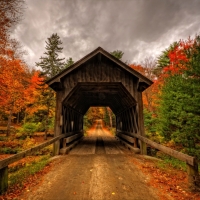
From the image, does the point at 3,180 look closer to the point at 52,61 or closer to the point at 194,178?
the point at 194,178

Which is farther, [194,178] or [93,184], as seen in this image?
[93,184]

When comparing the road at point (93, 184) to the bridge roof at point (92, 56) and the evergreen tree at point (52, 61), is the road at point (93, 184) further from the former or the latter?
the evergreen tree at point (52, 61)

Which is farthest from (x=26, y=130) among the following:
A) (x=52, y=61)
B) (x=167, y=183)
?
(x=167, y=183)

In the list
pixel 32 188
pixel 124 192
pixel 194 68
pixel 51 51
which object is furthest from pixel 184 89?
pixel 51 51

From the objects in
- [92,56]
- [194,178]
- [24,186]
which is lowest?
[24,186]

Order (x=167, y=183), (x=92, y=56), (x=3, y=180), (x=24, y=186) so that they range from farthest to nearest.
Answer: (x=92, y=56)
(x=167, y=183)
(x=24, y=186)
(x=3, y=180)

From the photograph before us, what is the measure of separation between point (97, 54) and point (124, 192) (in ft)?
23.8

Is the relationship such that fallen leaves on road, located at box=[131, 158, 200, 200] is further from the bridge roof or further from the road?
the bridge roof

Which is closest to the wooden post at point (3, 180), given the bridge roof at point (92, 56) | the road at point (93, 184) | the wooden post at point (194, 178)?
the road at point (93, 184)

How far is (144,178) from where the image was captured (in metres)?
4.66

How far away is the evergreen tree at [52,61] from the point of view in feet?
70.4

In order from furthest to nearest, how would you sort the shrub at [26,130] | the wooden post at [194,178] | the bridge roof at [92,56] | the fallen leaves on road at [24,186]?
the shrub at [26,130]
the bridge roof at [92,56]
the wooden post at [194,178]
the fallen leaves on road at [24,186]

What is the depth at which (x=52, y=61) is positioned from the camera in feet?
73.0

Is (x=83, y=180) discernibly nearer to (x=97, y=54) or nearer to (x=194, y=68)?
(x=97, y=54)
